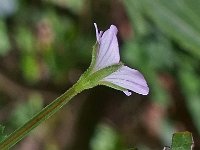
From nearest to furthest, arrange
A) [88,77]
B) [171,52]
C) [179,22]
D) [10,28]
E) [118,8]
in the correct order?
[88,77], [179,22], [171,52], [10,28], [118,8]

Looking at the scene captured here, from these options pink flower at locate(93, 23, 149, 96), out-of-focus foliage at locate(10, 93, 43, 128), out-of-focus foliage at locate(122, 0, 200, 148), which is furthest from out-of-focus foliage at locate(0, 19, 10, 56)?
pink flower at locate(93, 23, 149, 96)

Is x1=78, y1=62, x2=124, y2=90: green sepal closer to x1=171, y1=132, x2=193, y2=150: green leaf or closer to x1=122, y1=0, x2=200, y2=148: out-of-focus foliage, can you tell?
x1=171, y1=132, x2=193, y2=150: green leaf

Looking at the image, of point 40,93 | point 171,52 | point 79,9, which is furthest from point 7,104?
point 171,52

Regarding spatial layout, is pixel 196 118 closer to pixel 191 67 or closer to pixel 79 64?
pixel 191 67

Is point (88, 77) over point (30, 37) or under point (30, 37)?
under

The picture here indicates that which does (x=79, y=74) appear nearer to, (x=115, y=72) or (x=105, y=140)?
(x=105, y=140)

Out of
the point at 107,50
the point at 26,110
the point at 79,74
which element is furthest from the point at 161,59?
Result: the point at 107,50

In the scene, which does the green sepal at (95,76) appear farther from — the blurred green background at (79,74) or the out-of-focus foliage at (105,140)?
the out-of-focus foliage at (105,140)
